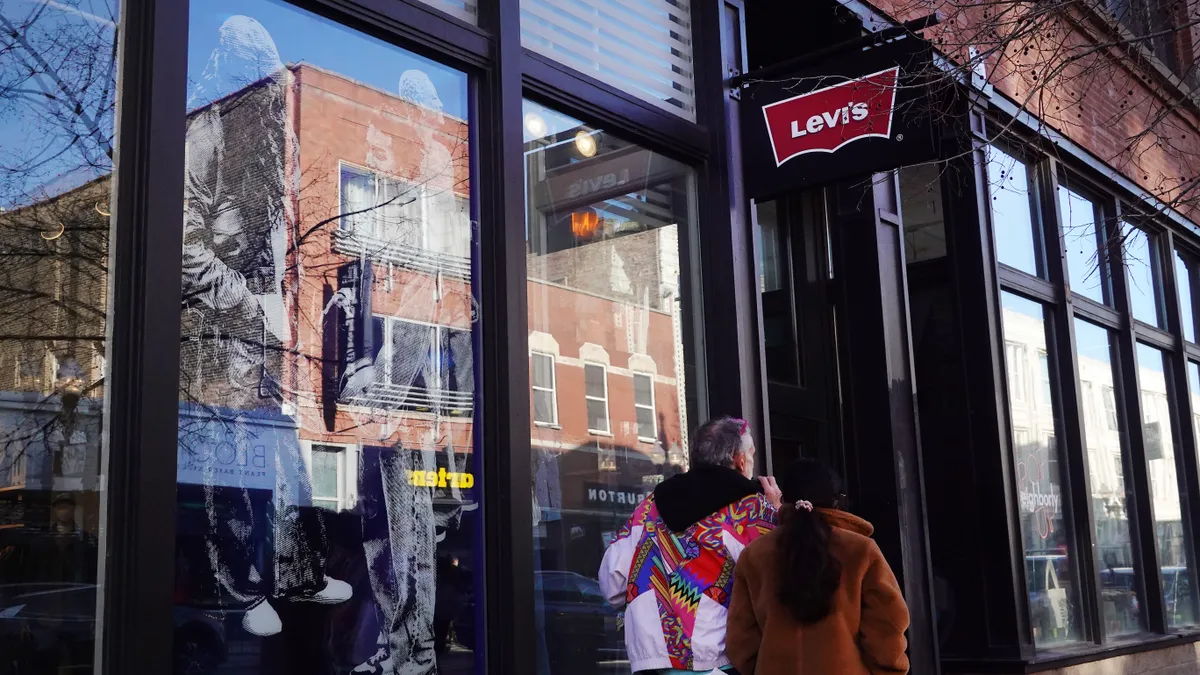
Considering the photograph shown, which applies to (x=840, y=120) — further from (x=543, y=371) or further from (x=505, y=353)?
Answer: (x=505, y=353)

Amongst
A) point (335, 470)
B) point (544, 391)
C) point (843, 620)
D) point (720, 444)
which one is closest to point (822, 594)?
point (843, 620)

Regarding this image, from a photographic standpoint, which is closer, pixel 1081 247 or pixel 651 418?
pixel 651 418

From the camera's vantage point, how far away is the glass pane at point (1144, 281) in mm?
12852

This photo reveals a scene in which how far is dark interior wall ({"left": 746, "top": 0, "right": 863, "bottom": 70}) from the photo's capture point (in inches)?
337

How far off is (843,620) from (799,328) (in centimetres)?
547

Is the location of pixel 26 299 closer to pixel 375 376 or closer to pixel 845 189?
pixel 375 376

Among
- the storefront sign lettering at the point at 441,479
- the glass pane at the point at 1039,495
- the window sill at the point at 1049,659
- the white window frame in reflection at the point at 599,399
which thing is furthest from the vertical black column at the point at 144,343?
the glass pane at the point at 1039,495

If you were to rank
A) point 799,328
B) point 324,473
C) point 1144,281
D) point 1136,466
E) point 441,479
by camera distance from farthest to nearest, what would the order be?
point 1144,281, point 1136,466, point 799,328, point 441,479, point 324,473

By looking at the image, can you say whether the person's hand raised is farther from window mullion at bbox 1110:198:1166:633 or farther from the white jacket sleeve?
window mullion at bbox 1110:198:1166:633

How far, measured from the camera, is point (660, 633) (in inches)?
180

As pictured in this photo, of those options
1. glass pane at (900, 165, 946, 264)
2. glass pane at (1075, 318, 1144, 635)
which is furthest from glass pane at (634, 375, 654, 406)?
glass pane at (1075, 318, 1144, 635)

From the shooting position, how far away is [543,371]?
6160 mm

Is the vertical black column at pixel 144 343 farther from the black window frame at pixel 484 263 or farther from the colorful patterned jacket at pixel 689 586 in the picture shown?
the colorful patterned jacket at pixel 689 586

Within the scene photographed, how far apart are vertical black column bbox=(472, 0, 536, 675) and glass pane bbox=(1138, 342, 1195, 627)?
8787mm
